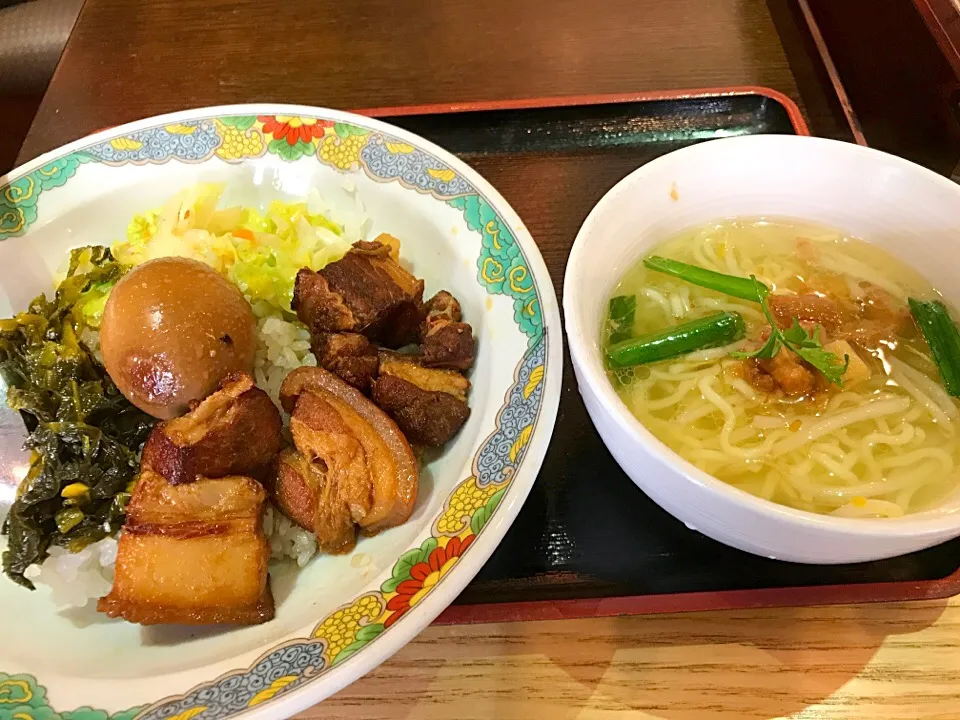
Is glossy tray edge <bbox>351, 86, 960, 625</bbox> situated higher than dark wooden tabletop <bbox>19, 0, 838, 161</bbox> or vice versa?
dark wooden tabletop <bbox>19, 0, 838, 161</bbox>

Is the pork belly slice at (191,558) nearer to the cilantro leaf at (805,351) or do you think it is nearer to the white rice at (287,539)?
the white rice at (287,539)

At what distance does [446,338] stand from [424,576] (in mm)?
648

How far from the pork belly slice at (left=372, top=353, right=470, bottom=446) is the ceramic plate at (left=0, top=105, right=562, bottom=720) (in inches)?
2.1

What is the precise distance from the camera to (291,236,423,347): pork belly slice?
1.85 metres

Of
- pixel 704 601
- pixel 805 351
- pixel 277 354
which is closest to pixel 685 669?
pixel 704 601

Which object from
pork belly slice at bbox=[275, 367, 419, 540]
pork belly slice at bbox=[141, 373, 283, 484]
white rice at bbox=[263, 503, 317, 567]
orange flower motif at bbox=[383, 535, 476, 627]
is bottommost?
white rice at bbox=[263, 503, 317, 567]

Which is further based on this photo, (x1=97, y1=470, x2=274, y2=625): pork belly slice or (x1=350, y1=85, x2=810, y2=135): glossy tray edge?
(x1=350, y1=85, x2=810, y2=135): glossy tray edge

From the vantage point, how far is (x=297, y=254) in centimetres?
219

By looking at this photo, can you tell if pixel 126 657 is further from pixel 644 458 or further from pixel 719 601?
pixel 719 601

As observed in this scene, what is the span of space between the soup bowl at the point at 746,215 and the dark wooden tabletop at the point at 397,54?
3.46ft

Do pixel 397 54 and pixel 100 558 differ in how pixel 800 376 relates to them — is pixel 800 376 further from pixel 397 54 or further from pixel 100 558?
pixel 397 54


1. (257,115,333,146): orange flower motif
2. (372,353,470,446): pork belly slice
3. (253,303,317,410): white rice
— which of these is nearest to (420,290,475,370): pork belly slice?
(372,353,470,446): pork belly slice

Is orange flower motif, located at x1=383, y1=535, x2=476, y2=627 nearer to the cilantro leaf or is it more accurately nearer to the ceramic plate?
the ceramic plate

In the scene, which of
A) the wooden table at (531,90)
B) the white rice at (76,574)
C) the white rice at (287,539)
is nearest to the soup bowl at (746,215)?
the wooden table at (531,90)
